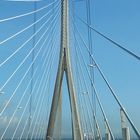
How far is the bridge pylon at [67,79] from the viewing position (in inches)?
894

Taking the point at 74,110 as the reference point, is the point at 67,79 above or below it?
above

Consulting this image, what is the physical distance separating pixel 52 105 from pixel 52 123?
2.72ft

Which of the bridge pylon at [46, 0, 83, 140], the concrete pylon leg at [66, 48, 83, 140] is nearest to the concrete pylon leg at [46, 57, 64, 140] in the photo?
the bridge pylon at [46, 0, 83, 140]

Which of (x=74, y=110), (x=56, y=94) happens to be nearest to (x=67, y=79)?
(x=56, y=94)

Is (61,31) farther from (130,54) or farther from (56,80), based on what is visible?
(130,54)

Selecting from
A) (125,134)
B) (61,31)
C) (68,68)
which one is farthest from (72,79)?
(125,134)

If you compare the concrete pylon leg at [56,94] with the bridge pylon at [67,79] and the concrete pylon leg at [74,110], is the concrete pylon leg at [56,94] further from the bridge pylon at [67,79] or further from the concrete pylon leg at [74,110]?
the concrete pylon leg at [74,110]

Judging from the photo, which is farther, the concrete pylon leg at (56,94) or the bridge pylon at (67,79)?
the concrete pylon leg at (56,94)

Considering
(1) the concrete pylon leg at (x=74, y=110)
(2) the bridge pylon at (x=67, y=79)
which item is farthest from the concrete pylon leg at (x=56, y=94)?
(1) the concrete pylon leg at (x=74, y=110)

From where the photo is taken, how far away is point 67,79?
23.3 metres

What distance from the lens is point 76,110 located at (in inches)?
894

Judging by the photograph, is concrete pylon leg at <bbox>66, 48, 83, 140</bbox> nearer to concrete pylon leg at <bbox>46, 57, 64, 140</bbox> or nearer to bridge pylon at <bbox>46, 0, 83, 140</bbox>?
bridge pylon at <bbox>46, 0, 83, 140</bbox>

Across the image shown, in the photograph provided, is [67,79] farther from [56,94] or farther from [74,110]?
[74,110]

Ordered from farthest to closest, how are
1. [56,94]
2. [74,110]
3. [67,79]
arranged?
[67,79] → [56,94] → [74,110]
